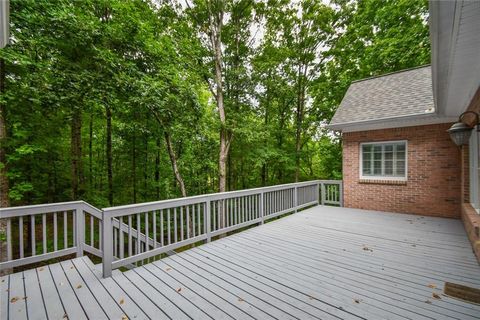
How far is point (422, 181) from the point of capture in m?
5.88

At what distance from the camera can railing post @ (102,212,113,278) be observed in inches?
107

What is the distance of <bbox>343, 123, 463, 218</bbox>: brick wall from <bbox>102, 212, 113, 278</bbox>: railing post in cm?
719

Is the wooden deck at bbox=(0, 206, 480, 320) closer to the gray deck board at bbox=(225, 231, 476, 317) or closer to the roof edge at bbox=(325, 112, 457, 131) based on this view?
the gray deck board at bbox=(225, 231, 476, 317)

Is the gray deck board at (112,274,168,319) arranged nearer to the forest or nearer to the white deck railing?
the white deck railing

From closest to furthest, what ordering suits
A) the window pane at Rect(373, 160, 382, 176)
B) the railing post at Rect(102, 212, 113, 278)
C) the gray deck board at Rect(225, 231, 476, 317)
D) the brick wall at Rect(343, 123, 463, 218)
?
the gray deck board at Rect(225, 231, 476, 317) < the railing post at Rect(102, 212, 113, 278) < the brick wall at Rect(343, 123, 463, 218) < the window pane at Rect(373, 160, 382, 176)

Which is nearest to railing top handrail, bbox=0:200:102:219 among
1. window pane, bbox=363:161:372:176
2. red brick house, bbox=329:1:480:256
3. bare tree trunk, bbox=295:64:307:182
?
red brick house, bbox=329:1:480:256

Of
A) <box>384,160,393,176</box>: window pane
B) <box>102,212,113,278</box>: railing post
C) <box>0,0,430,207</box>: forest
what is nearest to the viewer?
<box>102,212,113,278</box>: railing post

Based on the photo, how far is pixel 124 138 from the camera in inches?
378

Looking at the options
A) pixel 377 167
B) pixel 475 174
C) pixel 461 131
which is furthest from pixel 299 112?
pixel 461 131

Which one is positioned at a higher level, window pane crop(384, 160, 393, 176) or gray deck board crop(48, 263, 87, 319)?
window pane crop(384, 160, 393, 176)

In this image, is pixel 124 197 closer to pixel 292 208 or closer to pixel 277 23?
pixel 292 208

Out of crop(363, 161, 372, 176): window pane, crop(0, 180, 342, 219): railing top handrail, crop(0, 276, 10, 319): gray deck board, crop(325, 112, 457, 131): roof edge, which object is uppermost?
crop(325, 112, 457, 131): roof edge

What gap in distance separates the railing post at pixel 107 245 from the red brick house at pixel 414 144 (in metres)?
4.80

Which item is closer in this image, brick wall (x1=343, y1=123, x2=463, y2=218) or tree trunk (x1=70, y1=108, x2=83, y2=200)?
brick wall (x1=343, y1=123, x2=463, y2=218)
